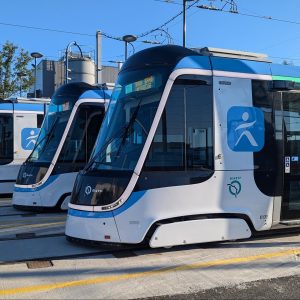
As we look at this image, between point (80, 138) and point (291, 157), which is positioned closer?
point (291, 157)

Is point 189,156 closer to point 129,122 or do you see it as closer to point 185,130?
point 185,130

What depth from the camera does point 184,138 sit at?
7.18m

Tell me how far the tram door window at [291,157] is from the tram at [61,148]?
4.88m

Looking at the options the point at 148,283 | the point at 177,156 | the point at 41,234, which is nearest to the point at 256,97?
the point at 177,156

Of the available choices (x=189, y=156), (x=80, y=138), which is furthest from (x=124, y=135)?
(x=80, y=138)

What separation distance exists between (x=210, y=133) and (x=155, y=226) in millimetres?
1604

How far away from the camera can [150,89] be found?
724 cm

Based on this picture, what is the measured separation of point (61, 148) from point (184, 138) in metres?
4.87

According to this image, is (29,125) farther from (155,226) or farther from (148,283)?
(148,283)

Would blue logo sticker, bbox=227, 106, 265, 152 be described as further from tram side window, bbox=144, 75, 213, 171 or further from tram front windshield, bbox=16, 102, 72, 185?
tram front windshield, bbox=16, 102, 72, 185

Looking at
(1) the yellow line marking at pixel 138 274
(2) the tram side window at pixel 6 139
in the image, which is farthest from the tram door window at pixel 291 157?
(2) the tram side window at pixel 6 139

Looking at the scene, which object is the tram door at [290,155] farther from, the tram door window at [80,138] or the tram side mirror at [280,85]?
the tram door window at [80,138]

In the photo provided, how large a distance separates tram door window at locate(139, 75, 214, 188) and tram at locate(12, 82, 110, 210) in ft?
15.5

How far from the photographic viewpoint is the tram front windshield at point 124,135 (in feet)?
23.1
